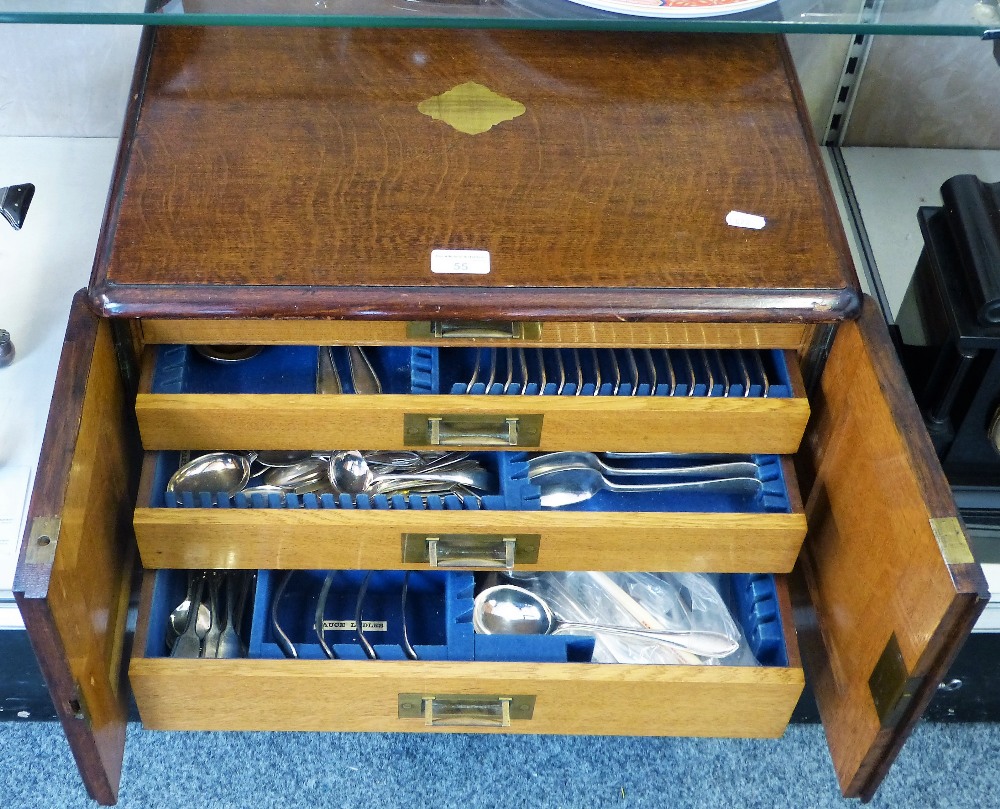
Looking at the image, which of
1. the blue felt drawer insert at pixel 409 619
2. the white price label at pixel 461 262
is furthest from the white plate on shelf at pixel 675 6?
the blue felt drawer insert at pixel 409 619

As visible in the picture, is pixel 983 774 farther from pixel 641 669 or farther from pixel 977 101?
pixel 977 101

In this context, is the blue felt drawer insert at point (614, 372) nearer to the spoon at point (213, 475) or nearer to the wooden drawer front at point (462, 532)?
the wooden drawer front at point (462, 532)

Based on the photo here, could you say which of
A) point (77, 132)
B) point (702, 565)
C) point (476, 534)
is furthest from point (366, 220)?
point (77, 132)

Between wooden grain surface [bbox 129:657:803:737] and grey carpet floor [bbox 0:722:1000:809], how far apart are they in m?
0.15

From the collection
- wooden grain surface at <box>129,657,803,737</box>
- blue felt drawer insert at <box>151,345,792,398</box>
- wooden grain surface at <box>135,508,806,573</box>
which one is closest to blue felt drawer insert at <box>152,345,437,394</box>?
blue felt drawer insert at <box>151,345,792,398</box>

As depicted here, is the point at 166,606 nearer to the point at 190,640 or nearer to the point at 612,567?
the point at 190,640

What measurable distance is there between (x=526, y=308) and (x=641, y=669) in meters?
0.27

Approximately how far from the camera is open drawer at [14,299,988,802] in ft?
2.27

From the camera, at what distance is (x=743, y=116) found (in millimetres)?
887

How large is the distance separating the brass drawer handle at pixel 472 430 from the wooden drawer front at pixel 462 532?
1.5 inches

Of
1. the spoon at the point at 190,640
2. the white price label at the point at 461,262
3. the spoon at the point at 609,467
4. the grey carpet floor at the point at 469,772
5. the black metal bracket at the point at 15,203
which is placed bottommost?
the grey carpet floor at the point at 469,772

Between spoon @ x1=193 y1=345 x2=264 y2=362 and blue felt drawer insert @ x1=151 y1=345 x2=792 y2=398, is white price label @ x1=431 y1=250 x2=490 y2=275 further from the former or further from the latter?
spoon @ x1=193 y1=345 x2=264 y2=362

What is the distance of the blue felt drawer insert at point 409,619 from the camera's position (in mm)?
847

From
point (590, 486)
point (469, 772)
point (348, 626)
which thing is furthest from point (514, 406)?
point (469, 772)
